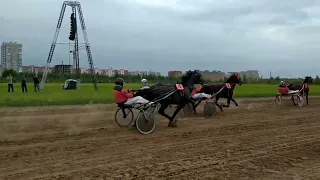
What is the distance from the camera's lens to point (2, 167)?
6.63 metres

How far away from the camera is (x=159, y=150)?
828 cm

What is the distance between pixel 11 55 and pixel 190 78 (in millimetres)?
119382

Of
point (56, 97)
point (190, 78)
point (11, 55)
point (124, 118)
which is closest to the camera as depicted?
point (124, 118)

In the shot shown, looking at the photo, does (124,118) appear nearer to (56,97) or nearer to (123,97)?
(123,97)

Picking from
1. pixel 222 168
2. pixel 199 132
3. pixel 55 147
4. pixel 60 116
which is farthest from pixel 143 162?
pixel 60 116

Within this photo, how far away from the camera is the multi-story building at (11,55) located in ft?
394

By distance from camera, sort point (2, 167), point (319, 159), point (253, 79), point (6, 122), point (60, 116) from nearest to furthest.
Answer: point (2, 167) < point (319, 159) < point (6, 122) < point (60, 116) < point (253, 79)

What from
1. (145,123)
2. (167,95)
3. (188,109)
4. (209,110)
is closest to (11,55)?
(188,109)

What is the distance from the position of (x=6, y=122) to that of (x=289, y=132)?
27.9ft

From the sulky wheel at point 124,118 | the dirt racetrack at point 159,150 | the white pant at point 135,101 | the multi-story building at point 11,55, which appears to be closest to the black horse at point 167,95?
the white pant at point 135,101

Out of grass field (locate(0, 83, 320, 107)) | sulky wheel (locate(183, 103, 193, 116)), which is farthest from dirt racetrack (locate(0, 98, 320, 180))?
grass field (locate(0, 83, 320, 107))

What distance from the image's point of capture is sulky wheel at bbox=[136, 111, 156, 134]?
10523 millimetres

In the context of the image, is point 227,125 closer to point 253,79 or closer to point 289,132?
point 289,132

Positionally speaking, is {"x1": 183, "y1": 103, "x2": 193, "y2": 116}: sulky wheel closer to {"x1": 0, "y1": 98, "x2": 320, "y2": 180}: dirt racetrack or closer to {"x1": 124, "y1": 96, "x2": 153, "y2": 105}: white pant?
{"x1": 0, "y1": 98, "x2": 320, "y2": 180}: dirt racetrack
